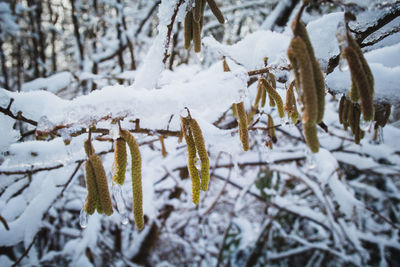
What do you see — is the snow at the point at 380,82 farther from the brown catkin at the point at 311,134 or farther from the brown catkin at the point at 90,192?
the brown catkin at the point at 90,192

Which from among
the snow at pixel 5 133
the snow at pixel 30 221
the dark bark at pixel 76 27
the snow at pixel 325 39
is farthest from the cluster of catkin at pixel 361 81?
the dark bark at pixel 76 27

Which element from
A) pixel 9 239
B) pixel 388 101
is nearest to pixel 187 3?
pixel 388 101

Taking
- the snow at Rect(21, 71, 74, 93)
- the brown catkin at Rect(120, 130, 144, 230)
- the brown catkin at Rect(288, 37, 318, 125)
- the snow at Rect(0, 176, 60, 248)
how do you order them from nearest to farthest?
1. the brown catkin at Rect(288, 37, 318, 125)
2. the brown catkin at Rect(120, 130, 144, 230)
3. the snow at Rect(0, 176, 60, 248)
4. the snow at Rect(21, 71, 74, 93)

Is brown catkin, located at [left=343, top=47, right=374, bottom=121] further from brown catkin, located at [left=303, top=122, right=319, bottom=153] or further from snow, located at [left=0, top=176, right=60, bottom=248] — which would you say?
snow, located at [left=0, top=176, right=60, bottom=248]

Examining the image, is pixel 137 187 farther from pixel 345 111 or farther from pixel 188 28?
pixel 345 111

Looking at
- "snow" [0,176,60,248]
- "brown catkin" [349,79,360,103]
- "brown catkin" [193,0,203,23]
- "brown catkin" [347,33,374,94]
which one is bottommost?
"snow" [0,176,60,248]

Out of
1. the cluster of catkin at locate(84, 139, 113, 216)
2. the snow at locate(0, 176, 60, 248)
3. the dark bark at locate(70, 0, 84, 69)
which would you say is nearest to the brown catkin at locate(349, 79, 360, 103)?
the cluster of catkin at locate(84, 139, 113, 216)

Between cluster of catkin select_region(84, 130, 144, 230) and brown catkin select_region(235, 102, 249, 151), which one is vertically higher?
brown catkin select_region(235, 102, 249, 151)

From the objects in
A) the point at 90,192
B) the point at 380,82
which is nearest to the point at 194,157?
the point at 90,192
